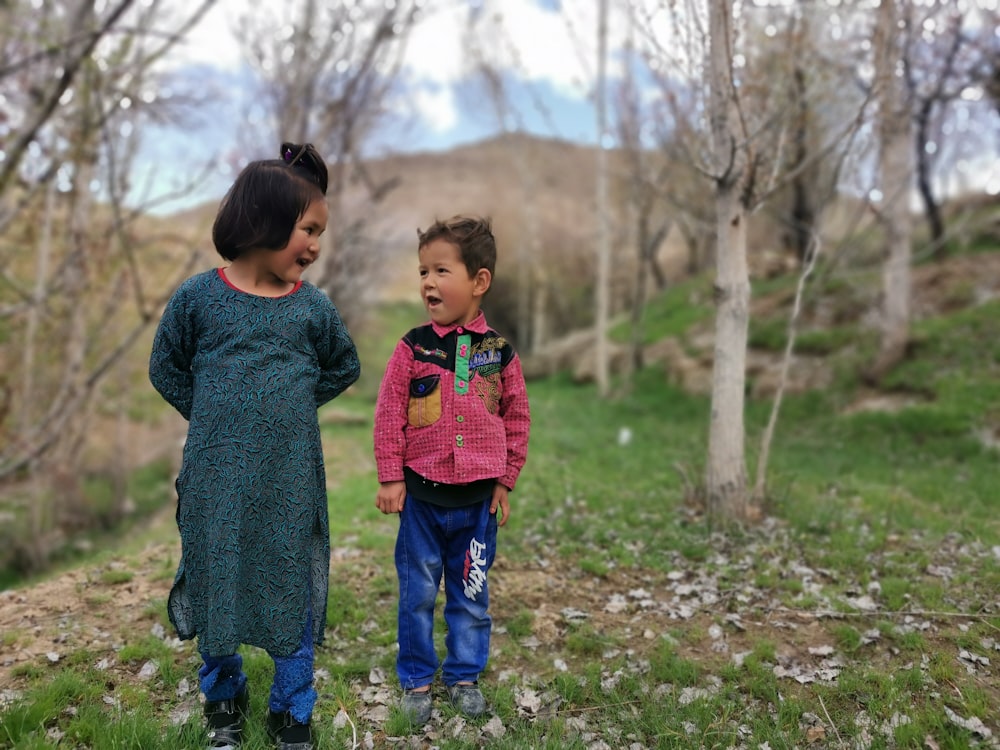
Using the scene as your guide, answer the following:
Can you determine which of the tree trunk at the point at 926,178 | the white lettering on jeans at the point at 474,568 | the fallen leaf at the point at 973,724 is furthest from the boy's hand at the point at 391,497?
the tree trunk at the point at 926,178

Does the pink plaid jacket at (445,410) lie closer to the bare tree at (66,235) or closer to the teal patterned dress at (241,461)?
the teal patterned dress at (241,461)

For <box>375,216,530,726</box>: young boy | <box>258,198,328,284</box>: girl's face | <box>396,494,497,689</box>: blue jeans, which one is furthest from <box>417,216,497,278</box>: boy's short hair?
<box>396,494,497,689</box>: blue jeans

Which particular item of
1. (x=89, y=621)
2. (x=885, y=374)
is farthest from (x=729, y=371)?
(x=885, y=374)

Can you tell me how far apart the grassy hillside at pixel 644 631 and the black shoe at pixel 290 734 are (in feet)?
0.26

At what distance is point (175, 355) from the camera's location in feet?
8.84

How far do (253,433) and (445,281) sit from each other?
102 centimetres

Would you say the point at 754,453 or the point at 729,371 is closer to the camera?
the point at 729,371

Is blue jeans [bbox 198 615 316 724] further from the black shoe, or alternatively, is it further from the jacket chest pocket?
the jacket chest pocket

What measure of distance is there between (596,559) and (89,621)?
3243 millimetres

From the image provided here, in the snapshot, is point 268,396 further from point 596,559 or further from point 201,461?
point 596,559

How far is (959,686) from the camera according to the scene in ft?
10.5

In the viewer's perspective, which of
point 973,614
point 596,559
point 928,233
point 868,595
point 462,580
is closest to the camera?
point 462,580

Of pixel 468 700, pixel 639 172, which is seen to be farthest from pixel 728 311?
pixel 639 172

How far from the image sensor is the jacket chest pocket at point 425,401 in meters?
3.05
